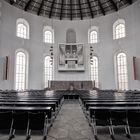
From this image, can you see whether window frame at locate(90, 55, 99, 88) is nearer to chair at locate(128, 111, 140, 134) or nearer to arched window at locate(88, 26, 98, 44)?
arched window at locate(88, 26, 98, 44)

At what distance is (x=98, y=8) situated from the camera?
2234 centimetres

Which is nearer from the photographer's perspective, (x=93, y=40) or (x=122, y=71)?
(x=122, y=71)

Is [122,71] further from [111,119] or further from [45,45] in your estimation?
[111,119]

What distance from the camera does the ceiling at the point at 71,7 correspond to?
21.0 metres

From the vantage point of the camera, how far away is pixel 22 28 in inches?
843

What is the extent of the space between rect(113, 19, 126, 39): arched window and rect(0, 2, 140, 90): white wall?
1.89 ft

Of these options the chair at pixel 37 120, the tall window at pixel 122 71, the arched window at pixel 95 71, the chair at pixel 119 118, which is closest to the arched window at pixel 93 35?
the arched window at pixel 95 71

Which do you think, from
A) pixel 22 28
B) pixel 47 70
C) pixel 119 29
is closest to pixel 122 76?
pixel 119 29

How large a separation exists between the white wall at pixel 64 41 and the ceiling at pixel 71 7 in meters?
0.80

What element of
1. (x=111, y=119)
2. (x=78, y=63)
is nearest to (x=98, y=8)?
(x=78, y=63)

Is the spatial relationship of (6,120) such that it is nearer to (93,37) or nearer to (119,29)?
(119,29)

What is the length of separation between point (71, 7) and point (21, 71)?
12.3m

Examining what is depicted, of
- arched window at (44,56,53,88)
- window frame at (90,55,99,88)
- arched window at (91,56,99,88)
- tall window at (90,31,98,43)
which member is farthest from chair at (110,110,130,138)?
tall window at (90,31,98,43)

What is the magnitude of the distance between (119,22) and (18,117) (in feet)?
69.4
